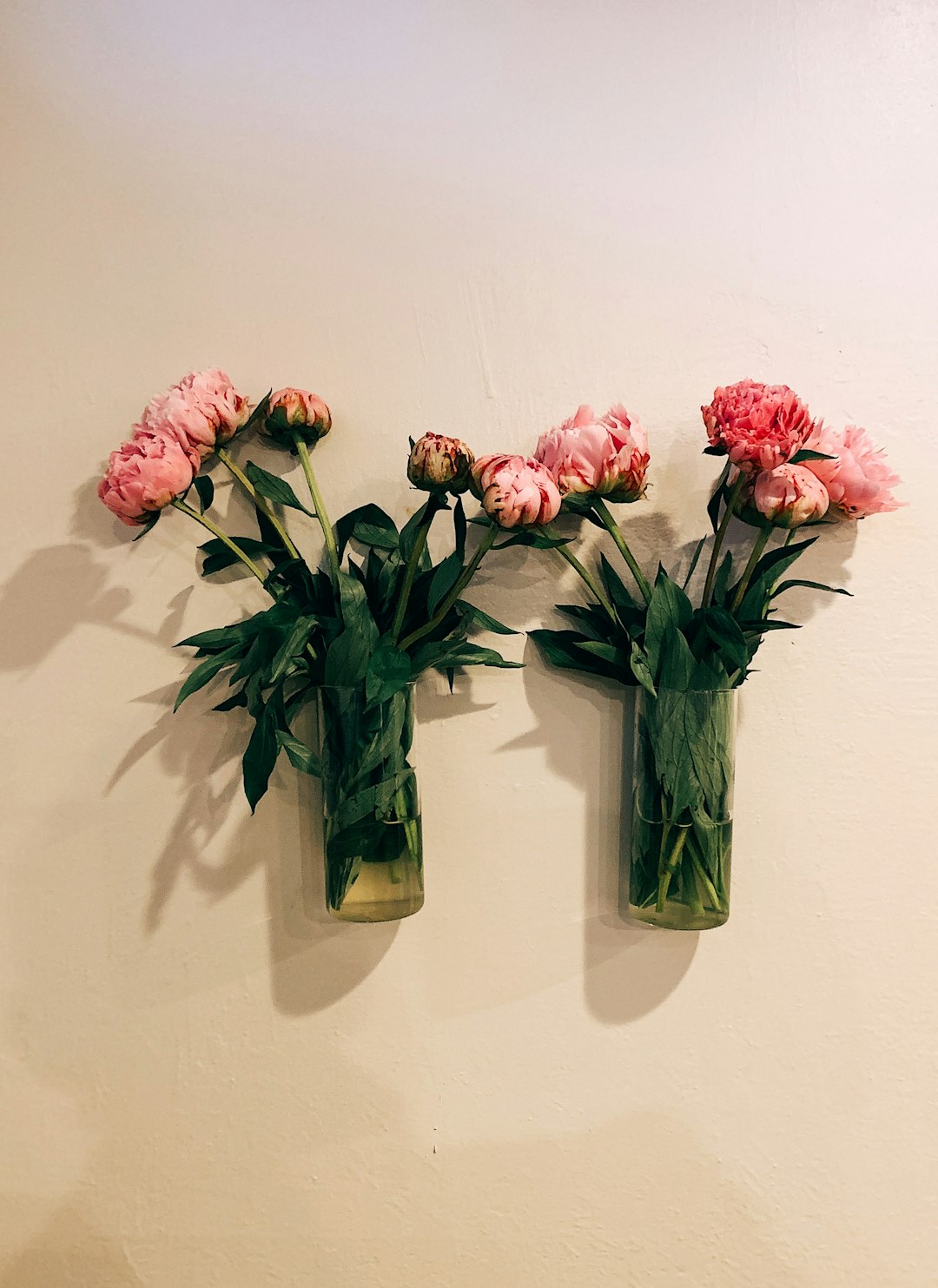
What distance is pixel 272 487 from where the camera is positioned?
0.85 metres

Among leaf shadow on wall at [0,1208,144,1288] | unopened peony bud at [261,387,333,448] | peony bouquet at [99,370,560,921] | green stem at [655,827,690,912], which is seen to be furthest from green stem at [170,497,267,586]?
leaf shadow on wall at [0,1208,144,1288]

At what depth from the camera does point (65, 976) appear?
89cm

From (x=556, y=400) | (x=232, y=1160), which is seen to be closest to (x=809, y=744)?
(x=556, y=400)

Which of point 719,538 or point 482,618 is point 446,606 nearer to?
point 482,618

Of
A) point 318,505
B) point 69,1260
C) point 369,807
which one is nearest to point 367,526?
point 318,505

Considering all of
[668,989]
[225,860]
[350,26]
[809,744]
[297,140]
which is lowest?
[668,989]

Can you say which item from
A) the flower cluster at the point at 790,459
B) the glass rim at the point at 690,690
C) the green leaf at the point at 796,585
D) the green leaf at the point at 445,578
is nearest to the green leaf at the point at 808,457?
the flower cluster at the point at 790,459

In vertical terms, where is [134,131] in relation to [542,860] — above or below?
above

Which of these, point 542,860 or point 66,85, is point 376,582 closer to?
point 542,860

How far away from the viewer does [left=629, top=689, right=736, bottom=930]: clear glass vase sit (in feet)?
2.65

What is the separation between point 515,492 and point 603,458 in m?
0.10

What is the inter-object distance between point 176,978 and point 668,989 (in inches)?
20.0

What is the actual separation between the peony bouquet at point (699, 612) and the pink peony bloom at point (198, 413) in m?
0.30

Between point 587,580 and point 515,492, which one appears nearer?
point 515,492
